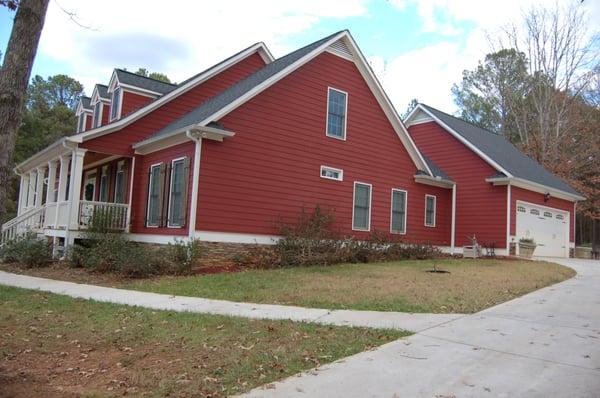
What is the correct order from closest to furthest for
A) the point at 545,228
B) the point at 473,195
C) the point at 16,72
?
the point at 16,72 < the point at 473,195 < the point at 545,228

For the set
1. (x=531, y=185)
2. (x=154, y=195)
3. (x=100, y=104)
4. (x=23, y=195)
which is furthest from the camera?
(x=23, y=195)

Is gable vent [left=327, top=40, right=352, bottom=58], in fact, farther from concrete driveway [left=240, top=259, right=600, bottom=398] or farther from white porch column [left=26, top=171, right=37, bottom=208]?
white porch column [left=26, top=171, right=37, bottom=208]

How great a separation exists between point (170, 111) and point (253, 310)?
11.2 m

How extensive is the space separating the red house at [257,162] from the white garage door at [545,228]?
0.96 m

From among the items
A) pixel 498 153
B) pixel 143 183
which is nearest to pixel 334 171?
pixel 143 183

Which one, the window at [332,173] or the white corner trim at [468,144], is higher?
the white corner trim at [468,144]

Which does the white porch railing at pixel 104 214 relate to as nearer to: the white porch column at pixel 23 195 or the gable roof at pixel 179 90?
the gable roof at pixel 179 90

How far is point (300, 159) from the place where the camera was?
15891 millimetres

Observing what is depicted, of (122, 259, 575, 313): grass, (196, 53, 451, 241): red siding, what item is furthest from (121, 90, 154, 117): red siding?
(122, 259, 575, 313): grass

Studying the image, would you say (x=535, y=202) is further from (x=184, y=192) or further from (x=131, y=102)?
(x=131, y=102)

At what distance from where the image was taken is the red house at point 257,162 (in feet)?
46.8

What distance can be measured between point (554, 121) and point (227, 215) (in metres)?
31.0

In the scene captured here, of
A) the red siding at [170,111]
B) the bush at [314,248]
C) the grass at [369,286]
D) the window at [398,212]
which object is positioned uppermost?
the red siding at [170,111]

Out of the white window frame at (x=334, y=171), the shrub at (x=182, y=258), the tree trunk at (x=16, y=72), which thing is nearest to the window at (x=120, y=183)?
the shrub at (x=182, y=258)
